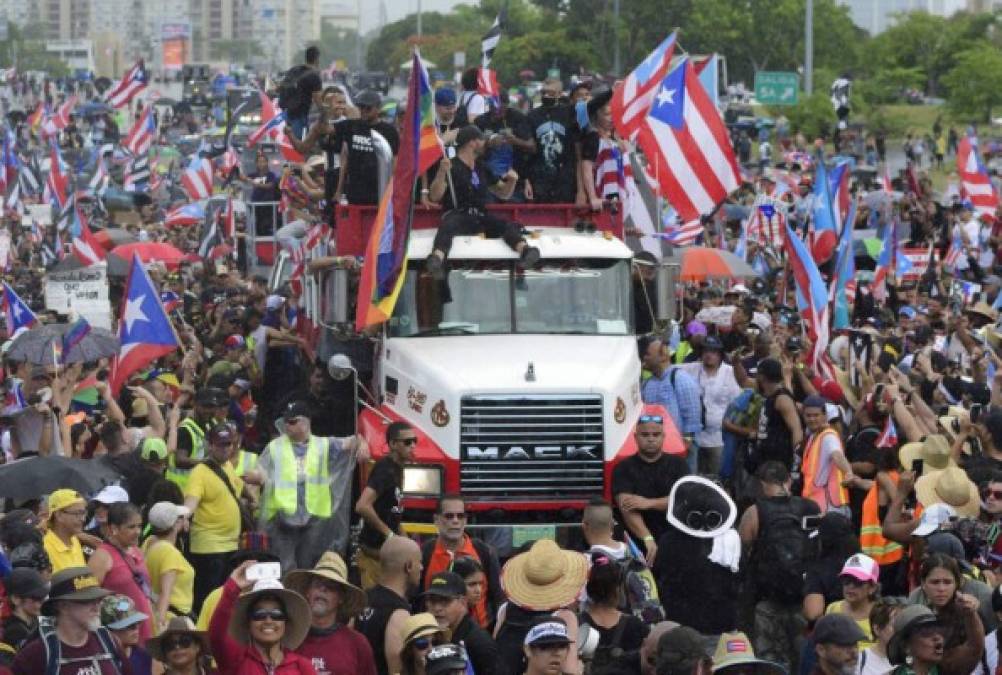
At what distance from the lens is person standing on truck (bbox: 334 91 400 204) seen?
712 inches

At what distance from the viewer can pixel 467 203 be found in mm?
17406

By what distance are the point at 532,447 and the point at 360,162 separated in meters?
3.29

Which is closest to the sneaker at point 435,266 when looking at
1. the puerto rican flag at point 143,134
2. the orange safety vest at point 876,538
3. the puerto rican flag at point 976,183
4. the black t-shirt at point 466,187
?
the black t-shirt at point 466,187

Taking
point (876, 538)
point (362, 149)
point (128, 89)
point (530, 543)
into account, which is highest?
point (362, 149)

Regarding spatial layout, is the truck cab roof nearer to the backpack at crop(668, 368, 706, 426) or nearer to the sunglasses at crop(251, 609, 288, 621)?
the backpack at crop(668, 368, 706, 426)

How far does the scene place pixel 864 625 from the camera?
11.7 meters

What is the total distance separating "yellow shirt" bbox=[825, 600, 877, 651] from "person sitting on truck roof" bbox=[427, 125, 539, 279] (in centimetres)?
522

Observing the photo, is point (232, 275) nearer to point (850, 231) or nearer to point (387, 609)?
point (850, 231)

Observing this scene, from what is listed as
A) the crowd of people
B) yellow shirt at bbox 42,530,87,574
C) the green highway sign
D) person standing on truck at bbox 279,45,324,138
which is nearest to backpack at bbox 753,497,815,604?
the crowd of people

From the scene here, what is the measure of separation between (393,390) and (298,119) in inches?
203

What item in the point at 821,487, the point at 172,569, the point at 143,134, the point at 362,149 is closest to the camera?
the point at 172,569

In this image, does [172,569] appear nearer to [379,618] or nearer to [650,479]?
[379,618]

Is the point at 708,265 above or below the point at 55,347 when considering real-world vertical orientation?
below

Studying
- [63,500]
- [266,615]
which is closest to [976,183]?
[63,500]
